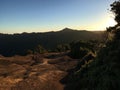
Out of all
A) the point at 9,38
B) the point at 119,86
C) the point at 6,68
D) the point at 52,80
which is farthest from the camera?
the point at 9,38

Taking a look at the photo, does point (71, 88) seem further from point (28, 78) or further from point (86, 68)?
point (28, 78)

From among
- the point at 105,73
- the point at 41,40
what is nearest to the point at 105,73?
the point at 105,73

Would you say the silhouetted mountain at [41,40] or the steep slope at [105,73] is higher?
the steep slope at [105,73]

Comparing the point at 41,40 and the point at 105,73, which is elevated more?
the point at 105,73

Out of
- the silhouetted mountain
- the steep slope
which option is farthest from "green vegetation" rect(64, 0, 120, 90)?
the silhouetted mountain

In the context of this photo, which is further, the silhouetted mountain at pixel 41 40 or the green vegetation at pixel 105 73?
the silhouetted mountain at pixel 41 40

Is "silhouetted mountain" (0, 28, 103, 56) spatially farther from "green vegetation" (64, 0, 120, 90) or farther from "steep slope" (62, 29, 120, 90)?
"steep slope" (62, 29, 120, 90)

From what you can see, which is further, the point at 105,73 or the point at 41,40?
the point at 41,40

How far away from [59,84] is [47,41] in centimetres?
14410

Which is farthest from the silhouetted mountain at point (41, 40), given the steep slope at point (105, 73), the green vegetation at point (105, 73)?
the steep slope at point (105, 73)

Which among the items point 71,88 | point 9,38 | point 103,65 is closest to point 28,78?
point 71,88

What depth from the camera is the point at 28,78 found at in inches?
976

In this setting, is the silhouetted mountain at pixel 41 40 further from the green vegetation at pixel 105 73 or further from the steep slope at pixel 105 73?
the steep slope at pixel 105 73

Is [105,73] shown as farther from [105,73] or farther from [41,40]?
[41,40]
